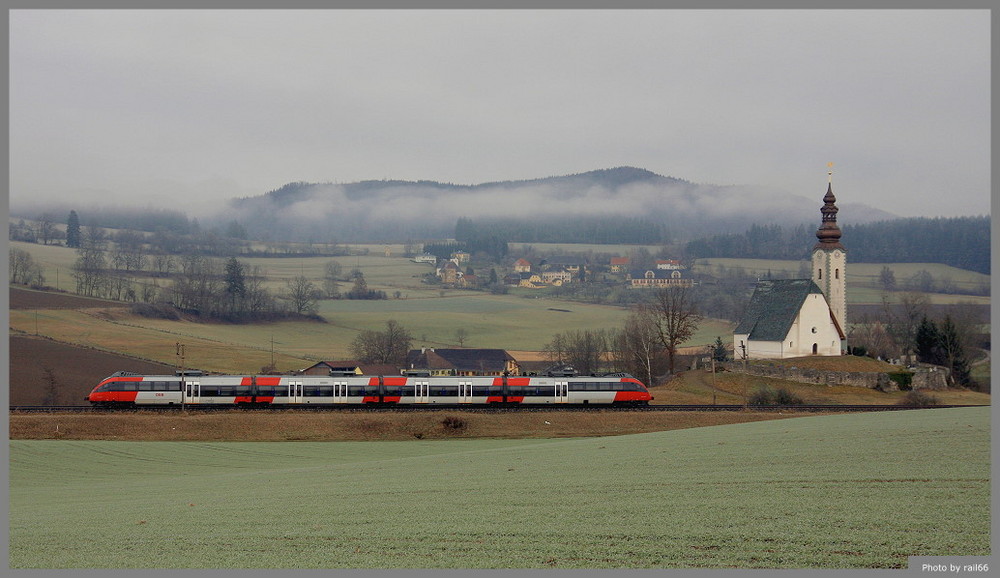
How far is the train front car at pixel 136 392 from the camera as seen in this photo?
59500 millimetres

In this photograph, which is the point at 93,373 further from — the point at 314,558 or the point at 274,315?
the point at 314,558

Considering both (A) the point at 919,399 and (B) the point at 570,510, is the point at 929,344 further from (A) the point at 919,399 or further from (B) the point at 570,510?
(B) the point at 570,510

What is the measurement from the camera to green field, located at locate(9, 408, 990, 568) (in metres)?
19.8

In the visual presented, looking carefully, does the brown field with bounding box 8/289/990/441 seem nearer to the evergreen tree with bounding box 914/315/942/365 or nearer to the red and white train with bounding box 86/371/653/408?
the red and white train with bounding box 86/371/653/408

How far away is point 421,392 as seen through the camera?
2432 inches

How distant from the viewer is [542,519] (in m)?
23.0

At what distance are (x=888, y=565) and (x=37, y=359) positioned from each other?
8914 cm

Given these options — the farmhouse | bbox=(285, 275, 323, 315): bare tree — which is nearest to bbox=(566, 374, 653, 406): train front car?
the farmhouse

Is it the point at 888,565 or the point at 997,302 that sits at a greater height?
the point at 997,302

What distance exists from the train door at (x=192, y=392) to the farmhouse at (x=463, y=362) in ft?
159

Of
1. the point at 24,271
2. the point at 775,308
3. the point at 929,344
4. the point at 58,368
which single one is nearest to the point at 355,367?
the point at 58,368

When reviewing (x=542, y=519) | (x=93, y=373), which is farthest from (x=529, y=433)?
(x=93, y=373)

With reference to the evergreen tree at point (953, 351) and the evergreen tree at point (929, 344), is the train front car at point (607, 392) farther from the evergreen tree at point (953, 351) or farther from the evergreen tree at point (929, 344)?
the evergreen tree at point (929, 344)

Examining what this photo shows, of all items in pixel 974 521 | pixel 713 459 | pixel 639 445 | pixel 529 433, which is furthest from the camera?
pixel 529 433
